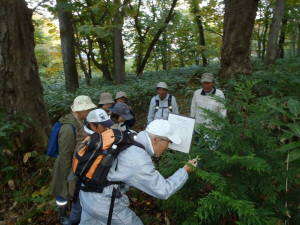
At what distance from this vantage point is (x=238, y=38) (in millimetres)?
5418

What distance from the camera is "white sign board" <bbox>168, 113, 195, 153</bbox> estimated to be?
215 centimetres

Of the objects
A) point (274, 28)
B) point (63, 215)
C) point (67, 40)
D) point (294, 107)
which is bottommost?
point (63, 215)

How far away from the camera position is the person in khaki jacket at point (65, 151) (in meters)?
3.04

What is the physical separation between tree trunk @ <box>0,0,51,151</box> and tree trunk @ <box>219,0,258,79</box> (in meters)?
5.15

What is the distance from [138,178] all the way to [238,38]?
5.08 meters

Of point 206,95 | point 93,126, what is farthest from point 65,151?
point 206,95

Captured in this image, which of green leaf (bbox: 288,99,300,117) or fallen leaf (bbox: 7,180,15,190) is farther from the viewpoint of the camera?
fallen leaf (bbox: 7,180,15,190)

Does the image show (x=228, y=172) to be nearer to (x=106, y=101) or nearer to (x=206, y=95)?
(x=206, y=95)

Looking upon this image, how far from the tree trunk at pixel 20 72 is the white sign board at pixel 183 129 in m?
3.85

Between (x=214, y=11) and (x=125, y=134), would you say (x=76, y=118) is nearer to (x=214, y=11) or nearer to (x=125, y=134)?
(x=125, y=134)

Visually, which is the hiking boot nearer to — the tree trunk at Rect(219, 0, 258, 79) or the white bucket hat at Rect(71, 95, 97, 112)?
the white bucket hat at Rect(71, 95, 97, 112)

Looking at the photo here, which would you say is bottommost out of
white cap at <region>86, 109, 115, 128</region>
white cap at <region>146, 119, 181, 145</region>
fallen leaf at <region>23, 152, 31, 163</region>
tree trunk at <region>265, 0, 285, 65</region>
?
fallen leaf at <region>23, 152, 31, 163</region>

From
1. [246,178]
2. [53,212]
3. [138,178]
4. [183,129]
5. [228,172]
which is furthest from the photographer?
[53,212]

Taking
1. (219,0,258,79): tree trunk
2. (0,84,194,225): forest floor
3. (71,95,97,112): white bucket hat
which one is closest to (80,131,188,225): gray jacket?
(0,84,194,225): forest floor
